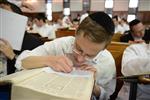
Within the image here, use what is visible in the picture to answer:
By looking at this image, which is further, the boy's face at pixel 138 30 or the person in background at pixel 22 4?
the boy's face at pixel 138 30

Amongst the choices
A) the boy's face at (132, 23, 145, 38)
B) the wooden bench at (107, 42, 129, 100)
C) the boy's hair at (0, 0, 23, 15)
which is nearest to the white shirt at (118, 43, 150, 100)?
the wooden bench at (107, 42, 129, 100)

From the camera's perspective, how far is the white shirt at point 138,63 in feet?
5.26

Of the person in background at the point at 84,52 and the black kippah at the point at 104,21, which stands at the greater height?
the black kippah at the point at 104,21

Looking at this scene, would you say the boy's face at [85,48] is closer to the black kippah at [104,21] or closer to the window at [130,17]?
the black kippah at [104,21]

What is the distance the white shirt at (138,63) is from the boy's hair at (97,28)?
70 cm

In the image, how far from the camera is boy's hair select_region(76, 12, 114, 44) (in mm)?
942

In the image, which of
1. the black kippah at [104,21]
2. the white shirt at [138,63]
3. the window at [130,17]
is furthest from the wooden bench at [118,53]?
the window at [130,17]

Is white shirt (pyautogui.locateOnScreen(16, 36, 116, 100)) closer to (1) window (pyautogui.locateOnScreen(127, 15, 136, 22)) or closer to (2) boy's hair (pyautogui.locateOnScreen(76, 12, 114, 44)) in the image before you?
(2) boy's hair (pyautogui.locateOnScreen(76, 12, 114, 44))

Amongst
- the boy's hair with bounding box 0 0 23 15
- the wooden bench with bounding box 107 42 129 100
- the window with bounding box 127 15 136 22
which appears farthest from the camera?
the window with bounding box 127 15 136 22

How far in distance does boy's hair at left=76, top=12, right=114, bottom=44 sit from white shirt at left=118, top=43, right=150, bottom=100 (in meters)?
0.70

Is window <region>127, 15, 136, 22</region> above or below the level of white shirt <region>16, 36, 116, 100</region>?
above

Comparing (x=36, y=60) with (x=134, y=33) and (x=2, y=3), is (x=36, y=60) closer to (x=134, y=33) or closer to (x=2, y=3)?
(x=2, y=3)

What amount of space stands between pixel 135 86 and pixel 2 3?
3.08 feet

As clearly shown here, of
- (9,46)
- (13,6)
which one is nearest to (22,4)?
(13,6)
